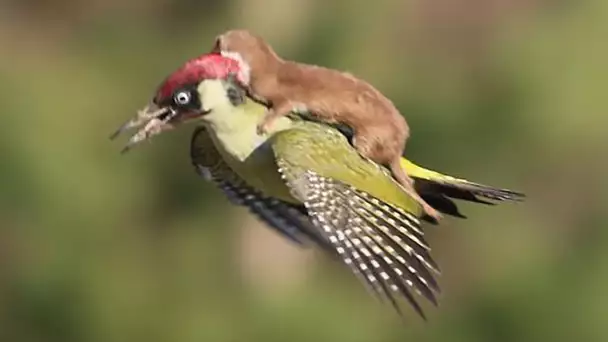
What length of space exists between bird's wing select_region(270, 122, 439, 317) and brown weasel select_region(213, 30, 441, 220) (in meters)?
0.02

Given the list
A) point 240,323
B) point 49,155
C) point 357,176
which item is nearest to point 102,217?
point 49,155

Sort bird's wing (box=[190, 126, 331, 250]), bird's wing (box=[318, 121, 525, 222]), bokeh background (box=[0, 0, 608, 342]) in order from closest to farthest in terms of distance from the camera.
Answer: bird's wing (box=[318, 121, 525, 222]) < bird's wing (box=[190, 126, 331, 250]) < bokeh background (box=[0, 0, 608, 342])

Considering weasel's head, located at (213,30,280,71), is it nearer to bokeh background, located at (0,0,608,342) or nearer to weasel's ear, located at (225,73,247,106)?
weasel's ear, located at (225,73,247,106)

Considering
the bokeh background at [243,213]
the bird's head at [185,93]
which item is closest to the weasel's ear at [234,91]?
the bird's head at [185,93]

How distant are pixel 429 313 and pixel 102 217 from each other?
650 millimetres

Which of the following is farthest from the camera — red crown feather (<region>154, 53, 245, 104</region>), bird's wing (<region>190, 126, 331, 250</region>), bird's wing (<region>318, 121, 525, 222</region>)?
bird's wing (<region>190, 126, 331, 250</region>)

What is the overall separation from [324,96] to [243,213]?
81.0 inches

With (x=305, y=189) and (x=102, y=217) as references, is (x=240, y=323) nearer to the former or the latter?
(x=102, y=217)

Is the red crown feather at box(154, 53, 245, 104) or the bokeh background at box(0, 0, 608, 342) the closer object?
the red crown feather at box(154, 53, 245, 104)

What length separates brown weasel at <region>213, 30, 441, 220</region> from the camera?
1130 millimetres

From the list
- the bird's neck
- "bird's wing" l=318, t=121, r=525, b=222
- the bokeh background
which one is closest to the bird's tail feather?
"bird's wing" l=318, t=121, r=525, b=222

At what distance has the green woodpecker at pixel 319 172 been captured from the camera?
1138 mm

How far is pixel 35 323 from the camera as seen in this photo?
297cm

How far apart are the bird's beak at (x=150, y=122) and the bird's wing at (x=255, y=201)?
0.80 feet
